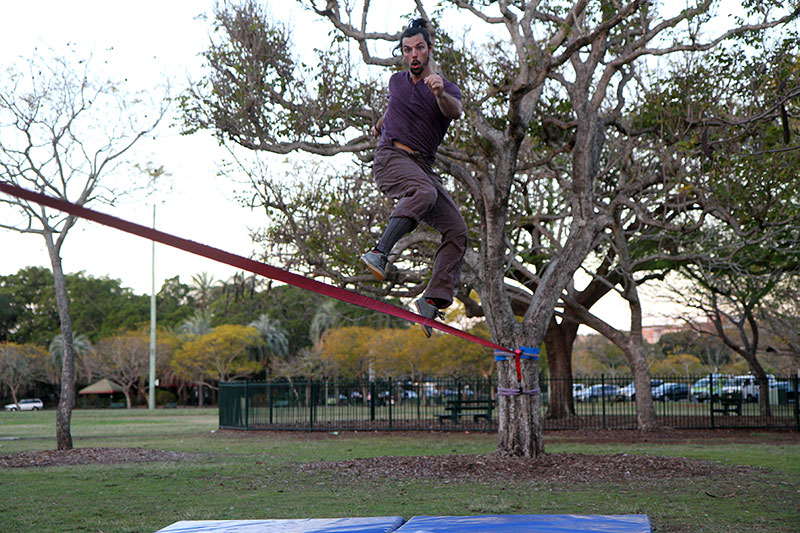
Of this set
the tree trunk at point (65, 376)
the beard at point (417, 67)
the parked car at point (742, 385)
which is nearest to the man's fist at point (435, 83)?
the beard at point (417, 67)

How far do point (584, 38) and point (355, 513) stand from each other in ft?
22.2

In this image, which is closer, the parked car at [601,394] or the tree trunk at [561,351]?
the parked car at [601,394]

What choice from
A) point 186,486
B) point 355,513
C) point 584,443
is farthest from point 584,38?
point 584,443

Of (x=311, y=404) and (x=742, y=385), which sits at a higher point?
(x=742, y=385)

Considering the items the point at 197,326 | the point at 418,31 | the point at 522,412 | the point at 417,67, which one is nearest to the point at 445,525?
the point at 417,67

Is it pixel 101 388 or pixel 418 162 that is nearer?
pixel 418 162

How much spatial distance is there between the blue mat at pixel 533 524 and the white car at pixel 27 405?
188 feet

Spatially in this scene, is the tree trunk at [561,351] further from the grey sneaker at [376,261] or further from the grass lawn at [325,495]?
the grey sneaker at [376,261]

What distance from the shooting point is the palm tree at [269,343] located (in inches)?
2414

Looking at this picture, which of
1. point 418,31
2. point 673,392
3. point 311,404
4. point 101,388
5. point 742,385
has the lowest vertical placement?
point 673,392

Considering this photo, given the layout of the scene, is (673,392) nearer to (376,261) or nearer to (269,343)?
(269,343)

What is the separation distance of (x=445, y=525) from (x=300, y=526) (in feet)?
3.62

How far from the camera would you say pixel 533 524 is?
5.47 m

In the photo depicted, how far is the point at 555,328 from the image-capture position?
89.4 ft
